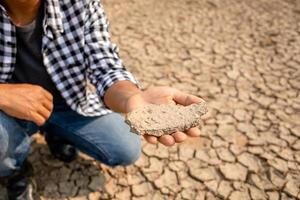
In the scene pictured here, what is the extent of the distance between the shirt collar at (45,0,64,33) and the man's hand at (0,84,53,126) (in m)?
0.24

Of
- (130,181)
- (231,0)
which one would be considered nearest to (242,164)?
(130,181)

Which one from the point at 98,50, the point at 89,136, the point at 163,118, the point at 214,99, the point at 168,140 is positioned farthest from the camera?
the point at 214,99

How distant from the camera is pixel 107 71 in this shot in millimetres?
1540

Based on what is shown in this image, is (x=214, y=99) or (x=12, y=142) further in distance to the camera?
(x=214, y=99)

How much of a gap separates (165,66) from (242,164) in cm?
100

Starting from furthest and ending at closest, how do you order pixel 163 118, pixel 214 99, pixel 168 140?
pixel 214 99 < pixel 163 118 < pixel 168 140

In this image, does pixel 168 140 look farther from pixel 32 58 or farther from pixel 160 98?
pixel 32 58

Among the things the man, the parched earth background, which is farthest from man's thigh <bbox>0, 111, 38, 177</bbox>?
the parched earth background

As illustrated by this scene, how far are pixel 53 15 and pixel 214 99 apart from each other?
1.25m

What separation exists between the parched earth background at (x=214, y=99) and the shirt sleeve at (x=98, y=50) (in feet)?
1.95

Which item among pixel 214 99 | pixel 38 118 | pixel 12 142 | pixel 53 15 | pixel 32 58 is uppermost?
pixel 53 15

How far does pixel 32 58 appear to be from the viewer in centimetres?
155

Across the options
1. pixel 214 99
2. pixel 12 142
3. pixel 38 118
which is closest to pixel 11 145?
pixel 12 142

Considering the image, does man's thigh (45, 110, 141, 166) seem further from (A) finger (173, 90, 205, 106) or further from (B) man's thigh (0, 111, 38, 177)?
(A) finger (173, 90, 205, 106)
